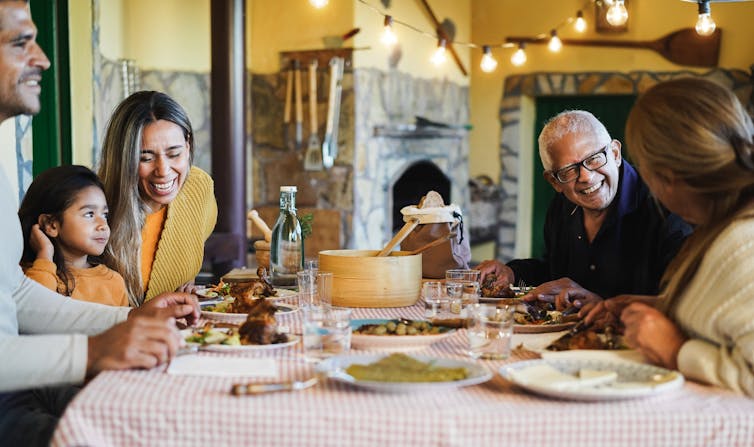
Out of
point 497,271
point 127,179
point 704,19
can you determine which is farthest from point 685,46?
point 127,179

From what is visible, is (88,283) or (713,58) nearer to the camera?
(88,283)

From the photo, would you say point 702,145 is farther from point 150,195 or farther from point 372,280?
point 150,195

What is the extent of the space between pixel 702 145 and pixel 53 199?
5.87ft

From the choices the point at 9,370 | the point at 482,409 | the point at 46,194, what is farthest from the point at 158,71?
the point at 482,409

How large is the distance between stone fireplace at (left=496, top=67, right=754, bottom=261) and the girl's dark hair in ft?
17.9

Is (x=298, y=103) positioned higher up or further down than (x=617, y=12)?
further down

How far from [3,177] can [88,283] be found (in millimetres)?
724

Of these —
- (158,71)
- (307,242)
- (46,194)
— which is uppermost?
(158,71)

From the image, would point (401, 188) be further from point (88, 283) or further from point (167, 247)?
point (88, 283)

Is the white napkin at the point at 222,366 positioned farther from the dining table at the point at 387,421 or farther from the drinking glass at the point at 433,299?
the drinking glass at the point at 433,299

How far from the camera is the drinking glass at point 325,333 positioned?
70.8 inches

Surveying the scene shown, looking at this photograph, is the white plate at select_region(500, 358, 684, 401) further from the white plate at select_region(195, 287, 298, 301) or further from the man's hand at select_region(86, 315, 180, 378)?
the white plate at select_region(195, 287, 298, 301)

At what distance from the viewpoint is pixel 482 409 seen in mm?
1448

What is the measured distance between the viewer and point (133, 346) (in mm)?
1646
